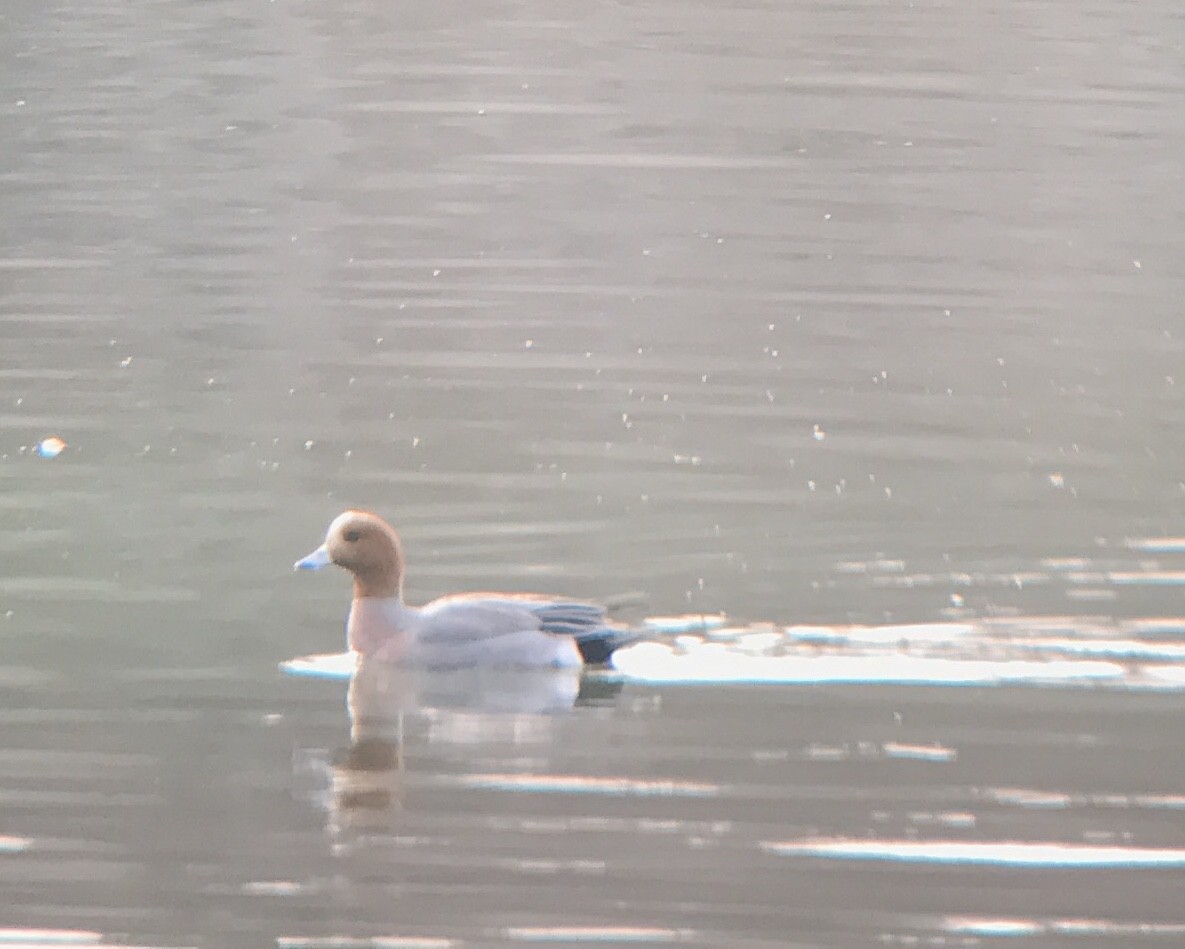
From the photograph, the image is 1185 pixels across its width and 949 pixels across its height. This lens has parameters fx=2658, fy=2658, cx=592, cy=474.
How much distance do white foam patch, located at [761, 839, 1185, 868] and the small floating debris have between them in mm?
6019

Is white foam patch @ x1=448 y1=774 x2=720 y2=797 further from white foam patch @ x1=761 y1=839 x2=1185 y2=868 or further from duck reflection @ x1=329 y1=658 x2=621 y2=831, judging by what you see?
white foam patch @ x1=761 y1=839 x2=1185 y2=868

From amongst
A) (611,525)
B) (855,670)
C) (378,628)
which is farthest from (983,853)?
(611,525)

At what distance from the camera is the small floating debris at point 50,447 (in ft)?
42.8

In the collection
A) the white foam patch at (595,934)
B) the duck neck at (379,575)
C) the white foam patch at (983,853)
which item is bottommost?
the white foam patch at (983,853)

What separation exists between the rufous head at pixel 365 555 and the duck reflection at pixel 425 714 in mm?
304

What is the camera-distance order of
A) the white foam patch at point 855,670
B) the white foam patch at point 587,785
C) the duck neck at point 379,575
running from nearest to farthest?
the white foam patch at point 587,785, the white foam patch at point 855,670, the duck neck at point 379,575

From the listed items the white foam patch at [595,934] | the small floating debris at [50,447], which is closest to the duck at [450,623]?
the white foam patch at [595,934]

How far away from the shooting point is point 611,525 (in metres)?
11.7

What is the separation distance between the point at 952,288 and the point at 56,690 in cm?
1016

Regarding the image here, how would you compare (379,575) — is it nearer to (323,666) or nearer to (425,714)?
(323,666)

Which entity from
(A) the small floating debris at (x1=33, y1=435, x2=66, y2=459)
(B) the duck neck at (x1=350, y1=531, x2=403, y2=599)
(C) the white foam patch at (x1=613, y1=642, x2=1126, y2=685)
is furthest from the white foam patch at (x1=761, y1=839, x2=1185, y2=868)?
(A) the small floating debris at (x1=33, y1=435, x2=66, y2=459)

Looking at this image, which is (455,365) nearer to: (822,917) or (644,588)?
(644,588)

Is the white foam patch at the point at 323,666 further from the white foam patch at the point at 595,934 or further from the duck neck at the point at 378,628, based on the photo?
the white foam patch at the point at 595,934

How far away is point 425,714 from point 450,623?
1.60ft
